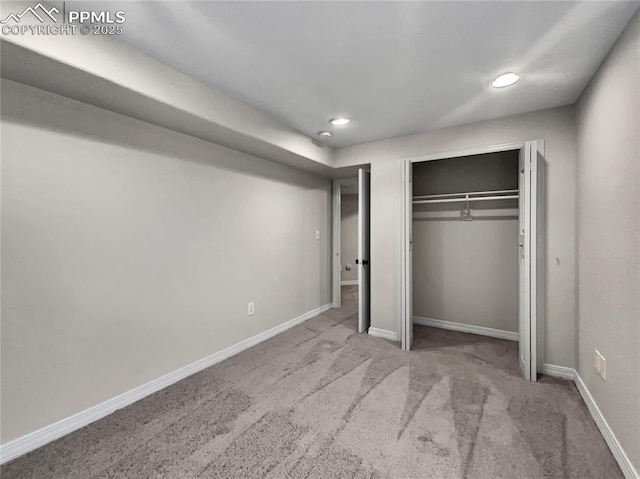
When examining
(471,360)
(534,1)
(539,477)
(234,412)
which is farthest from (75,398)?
(534,1)

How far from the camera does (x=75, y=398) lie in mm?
1853

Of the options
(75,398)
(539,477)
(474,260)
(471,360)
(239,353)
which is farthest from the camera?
(474,260)

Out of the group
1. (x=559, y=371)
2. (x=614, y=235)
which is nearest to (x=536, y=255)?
(x=614, y=235)

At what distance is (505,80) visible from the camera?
2.05 metres

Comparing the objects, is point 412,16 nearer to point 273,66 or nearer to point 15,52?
point 273,66

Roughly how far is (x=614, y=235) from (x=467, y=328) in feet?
7.38

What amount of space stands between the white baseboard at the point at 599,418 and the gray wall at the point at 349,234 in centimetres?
434

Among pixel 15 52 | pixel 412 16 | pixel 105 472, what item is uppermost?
pixel 412 16

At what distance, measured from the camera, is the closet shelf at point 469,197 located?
10.4ft

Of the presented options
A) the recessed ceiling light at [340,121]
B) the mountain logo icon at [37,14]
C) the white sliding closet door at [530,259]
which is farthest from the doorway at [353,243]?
the mountain logo icon at [37,14]

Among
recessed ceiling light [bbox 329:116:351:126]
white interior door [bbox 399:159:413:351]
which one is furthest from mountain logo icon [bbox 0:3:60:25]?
white interior door [bbox 399:159:413:351]

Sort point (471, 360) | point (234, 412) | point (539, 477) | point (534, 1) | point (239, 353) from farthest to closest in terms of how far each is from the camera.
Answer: point (239, 353) → point (471, 360) → point (234, 412) → point (539, 477) → point (534, 1)

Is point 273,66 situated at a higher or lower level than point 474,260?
higher

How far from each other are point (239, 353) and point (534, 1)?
3.37m
